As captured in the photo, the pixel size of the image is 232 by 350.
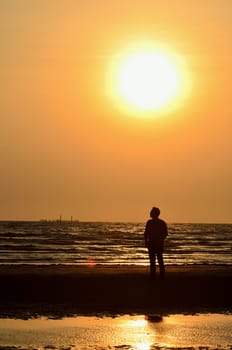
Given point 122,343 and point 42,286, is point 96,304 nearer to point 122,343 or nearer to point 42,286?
point 42,286

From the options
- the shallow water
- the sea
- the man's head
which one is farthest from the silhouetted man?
the sea

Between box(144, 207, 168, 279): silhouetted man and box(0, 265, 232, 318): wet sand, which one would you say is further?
box(144, 207, 168, 279): silhouetted man

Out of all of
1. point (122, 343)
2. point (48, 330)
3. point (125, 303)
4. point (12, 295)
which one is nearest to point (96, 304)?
point (125, 303)

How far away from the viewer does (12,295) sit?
1709 centimetres

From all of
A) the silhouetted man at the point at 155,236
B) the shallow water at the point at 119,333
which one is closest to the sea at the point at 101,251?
the silhouetted man at the point at 155,236

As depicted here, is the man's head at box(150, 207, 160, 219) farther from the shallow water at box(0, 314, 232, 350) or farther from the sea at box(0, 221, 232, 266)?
the sea at box(0, 221, 232, 266)

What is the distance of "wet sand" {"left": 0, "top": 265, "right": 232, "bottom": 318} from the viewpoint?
49.1 ft

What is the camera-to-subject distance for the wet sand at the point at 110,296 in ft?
49.1

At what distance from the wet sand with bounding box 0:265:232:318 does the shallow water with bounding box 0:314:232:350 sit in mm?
1000

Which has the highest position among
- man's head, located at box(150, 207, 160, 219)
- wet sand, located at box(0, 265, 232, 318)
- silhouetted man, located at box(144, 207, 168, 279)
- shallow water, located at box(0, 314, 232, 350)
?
man's head, located at box(150, 207, 160, 219)

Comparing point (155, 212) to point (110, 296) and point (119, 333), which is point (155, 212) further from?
point (119, 333)

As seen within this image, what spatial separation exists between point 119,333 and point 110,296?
4.64 meters

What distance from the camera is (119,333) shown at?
12133mm

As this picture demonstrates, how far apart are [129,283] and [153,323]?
5800 millimetres
